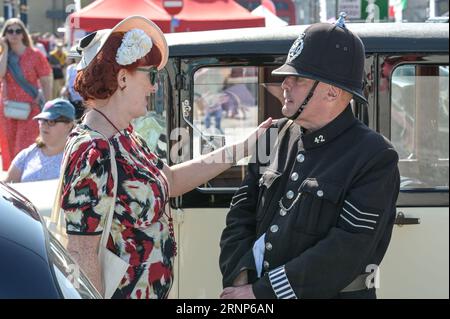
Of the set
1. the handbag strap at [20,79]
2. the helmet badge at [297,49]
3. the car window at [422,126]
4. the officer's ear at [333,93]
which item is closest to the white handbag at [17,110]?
the handbag strap at [20,79]

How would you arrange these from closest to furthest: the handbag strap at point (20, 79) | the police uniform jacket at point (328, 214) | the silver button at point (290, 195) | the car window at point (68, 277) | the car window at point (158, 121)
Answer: the car window at point (68, 277)
the police uniform jacket at point (328, 214)
the silver button at point (290, 195)
the car window at point (158, 121)
the handbag strap at point (20, 79)

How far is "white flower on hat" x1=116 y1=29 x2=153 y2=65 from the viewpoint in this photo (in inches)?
135

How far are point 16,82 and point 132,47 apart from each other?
6.71 metres

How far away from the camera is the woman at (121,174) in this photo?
329 centimetres

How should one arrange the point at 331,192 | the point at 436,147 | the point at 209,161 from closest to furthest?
the point at 331,192 → the point at 209,161 → the point at 436,147

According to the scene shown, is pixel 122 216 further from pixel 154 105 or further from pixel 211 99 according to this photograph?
pixel 211 99

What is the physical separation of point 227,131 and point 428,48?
1045mm

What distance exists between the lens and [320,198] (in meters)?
3.07

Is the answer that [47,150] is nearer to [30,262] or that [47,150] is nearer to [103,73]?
[103,73]

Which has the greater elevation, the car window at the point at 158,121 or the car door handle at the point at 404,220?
the car window at the point at 158,121

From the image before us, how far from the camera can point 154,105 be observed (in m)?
4.45

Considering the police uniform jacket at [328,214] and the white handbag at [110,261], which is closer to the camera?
the police uniform jacket at [328,214]

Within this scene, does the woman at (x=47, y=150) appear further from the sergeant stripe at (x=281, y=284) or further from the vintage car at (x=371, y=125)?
the sergeant stripe at (x=281, y=284)
